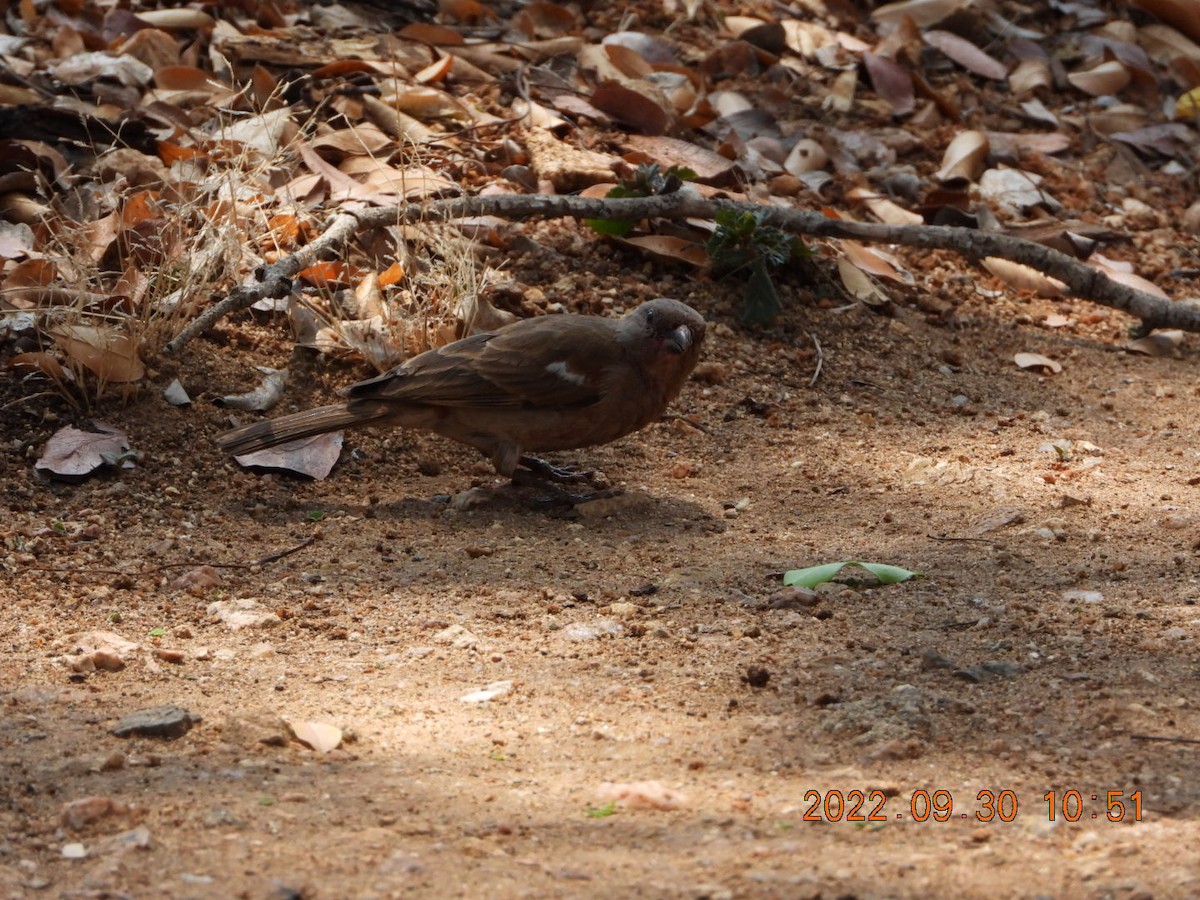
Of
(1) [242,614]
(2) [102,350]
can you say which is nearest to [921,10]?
(2) [102,350]

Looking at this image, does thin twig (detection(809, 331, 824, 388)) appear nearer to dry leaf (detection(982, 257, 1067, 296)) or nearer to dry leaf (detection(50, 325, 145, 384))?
dry leaf (detection(982, 257, 1067, 296))

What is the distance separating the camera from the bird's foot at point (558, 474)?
5.29m

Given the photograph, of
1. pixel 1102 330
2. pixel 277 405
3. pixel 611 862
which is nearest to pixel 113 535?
pixel 277 405

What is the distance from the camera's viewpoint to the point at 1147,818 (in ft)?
8.87

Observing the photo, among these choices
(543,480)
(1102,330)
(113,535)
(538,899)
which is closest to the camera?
(538,899)

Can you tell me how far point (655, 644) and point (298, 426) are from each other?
1.86m

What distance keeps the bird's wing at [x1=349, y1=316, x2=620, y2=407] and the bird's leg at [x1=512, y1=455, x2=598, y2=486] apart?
29 centimetres

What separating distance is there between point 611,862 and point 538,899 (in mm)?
197

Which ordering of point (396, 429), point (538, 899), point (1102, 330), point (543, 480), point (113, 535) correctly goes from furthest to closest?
point (1102, 330)
point (396, 429)
point (543, 480)
point (113, 535)
point (538, 899)

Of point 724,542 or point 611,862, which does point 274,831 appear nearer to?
point 611,862

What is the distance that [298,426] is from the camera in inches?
197

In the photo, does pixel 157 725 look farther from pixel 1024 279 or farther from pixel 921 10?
pixel 921 10

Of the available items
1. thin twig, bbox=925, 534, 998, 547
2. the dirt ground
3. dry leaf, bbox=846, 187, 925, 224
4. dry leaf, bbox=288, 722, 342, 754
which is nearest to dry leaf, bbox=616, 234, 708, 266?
the dirt ground

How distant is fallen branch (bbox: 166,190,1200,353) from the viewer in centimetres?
570
